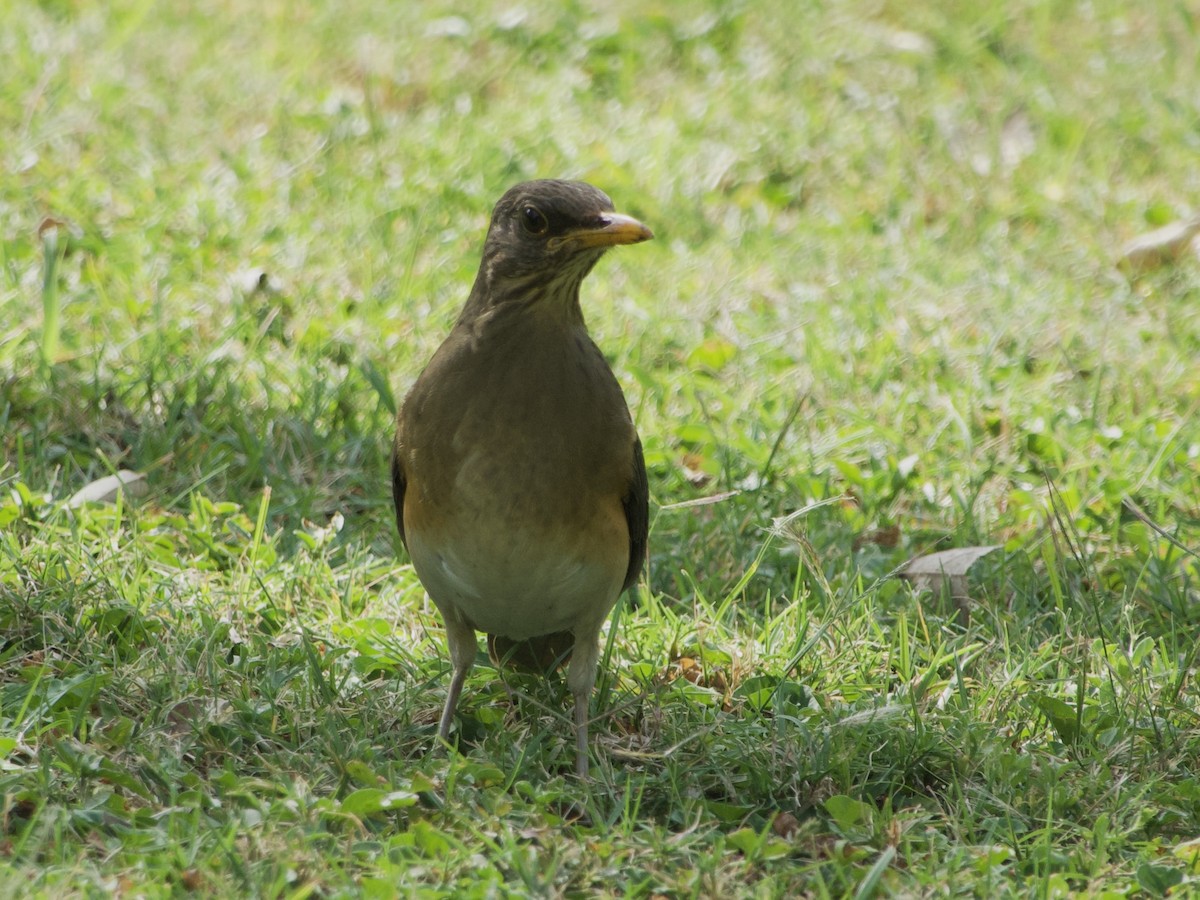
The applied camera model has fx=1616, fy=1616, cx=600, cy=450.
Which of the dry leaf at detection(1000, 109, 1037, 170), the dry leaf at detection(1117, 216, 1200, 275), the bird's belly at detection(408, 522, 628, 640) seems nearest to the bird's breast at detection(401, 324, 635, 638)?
the bird's belly at detection(408, 522, 628, 640)

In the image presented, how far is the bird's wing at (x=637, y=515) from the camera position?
16.3 feet

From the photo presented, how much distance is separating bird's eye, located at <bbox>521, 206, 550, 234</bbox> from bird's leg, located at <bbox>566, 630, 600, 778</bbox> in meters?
1.22

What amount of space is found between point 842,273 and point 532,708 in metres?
3.87

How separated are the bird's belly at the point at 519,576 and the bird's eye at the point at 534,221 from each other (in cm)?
88

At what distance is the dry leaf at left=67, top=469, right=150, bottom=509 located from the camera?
576 cm

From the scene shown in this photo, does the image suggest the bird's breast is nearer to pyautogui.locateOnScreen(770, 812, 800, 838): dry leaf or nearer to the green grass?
the green grass

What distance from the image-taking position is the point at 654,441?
6656 millimetres

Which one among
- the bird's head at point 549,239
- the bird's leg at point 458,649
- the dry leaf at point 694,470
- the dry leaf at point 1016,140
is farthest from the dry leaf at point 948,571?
the dry leaf at point 1016,140

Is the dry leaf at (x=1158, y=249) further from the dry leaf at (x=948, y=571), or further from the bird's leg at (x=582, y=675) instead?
the bird's leg at (x=582, y=675)

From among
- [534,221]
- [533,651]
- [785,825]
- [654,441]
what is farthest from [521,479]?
[654,441]

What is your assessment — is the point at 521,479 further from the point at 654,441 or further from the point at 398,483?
the point at 654,441

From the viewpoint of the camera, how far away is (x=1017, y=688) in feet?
16.5

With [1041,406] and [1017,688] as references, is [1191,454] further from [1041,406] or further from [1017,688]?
[1017,688]

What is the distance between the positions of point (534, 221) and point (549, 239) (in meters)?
0.08
